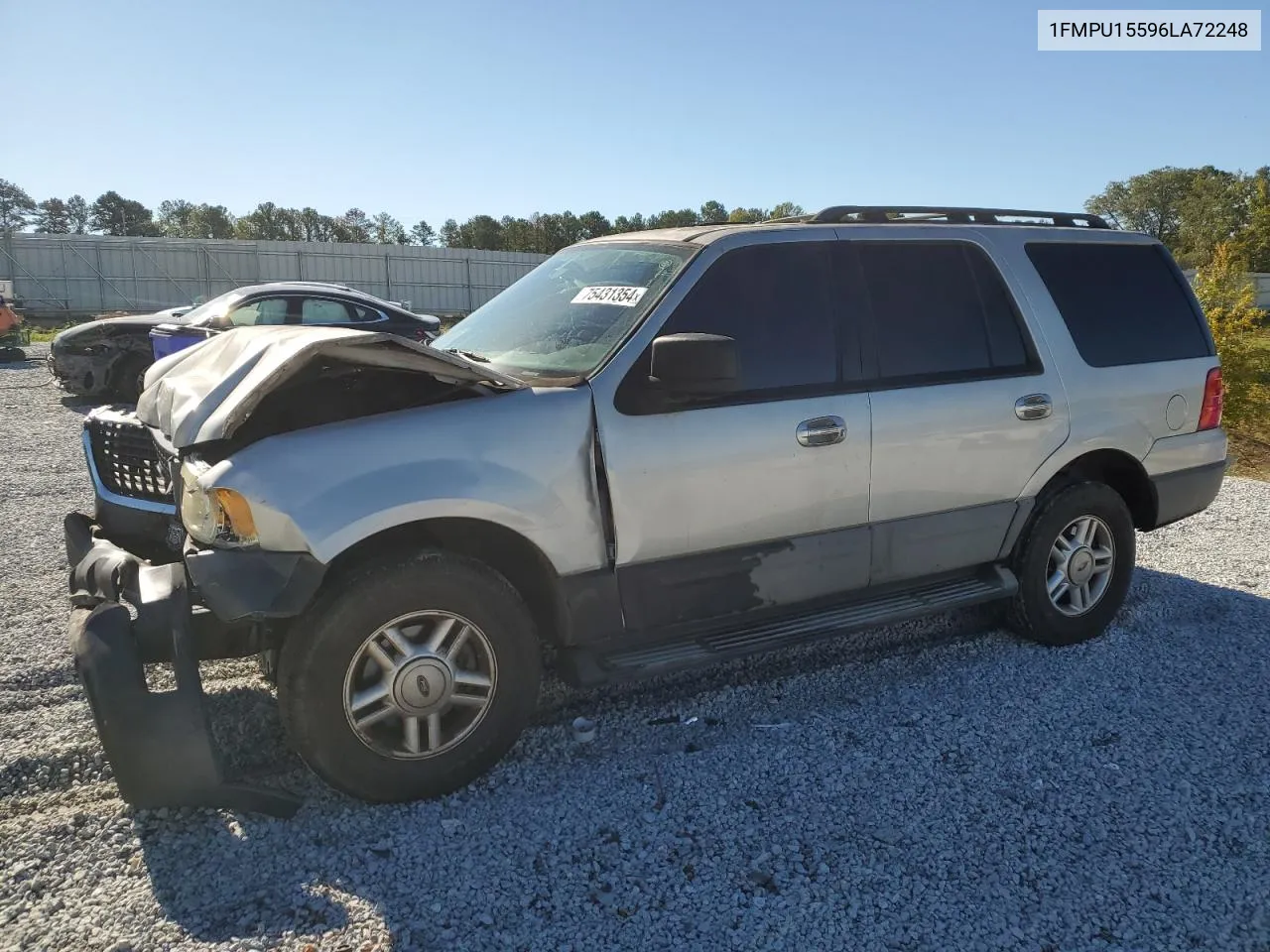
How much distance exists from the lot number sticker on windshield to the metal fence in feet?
103

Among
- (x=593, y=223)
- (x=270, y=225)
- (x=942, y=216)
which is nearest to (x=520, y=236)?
(x=593, y=223)

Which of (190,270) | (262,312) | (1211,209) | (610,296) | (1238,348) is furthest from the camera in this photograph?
(1211,209)

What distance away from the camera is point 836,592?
402 cm

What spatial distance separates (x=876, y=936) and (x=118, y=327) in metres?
12.7

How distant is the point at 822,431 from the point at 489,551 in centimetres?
144

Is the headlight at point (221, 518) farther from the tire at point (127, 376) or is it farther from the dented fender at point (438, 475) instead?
the tire at point (127, 376)

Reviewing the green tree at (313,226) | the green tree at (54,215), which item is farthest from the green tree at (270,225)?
the green tree at (54,215)

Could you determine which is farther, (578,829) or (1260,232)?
(1260,232)

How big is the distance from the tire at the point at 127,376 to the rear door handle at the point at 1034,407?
11.6 m

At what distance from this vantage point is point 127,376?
12500mm

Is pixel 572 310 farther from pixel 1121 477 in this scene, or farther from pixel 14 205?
pixel 14 205

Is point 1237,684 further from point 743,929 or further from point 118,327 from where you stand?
point 118,327

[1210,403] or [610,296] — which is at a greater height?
[610,296]

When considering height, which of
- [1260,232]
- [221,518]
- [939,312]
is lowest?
[221,518]
